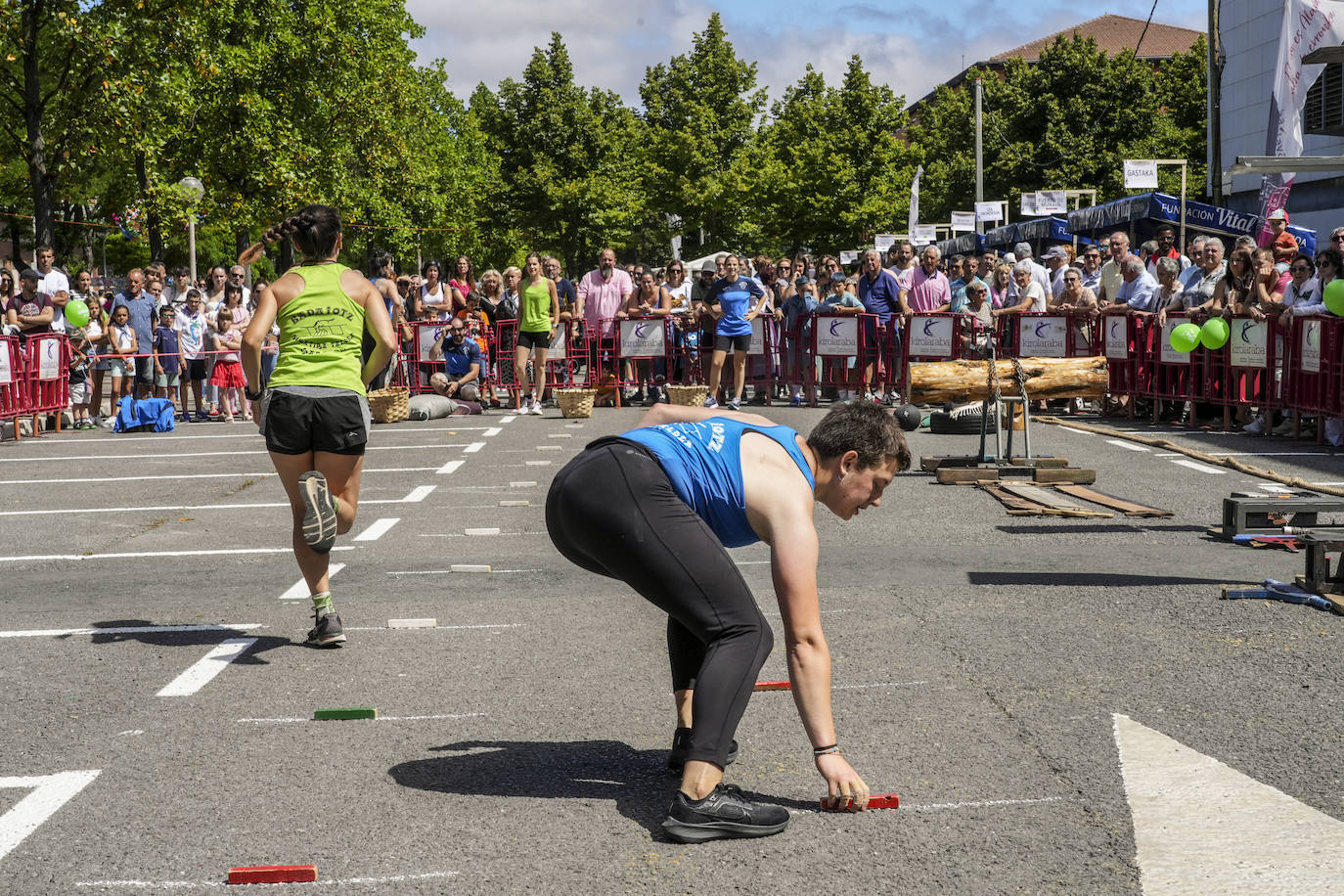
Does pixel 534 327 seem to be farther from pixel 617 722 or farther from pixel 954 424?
pixel 617 722

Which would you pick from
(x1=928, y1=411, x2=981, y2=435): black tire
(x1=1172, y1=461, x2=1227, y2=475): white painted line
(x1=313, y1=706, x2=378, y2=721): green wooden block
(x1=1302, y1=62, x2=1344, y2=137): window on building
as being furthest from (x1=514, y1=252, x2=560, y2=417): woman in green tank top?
(x1=313, y1=706, x2=378, y2=721): green wooden block

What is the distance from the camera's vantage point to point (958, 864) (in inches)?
146

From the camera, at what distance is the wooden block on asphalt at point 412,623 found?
6.72m

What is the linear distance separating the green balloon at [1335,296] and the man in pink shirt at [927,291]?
6.39 m

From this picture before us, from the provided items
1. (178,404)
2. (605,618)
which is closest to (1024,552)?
(605,618)

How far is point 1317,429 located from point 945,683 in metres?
10.2

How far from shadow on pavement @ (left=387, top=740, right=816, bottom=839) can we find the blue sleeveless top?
82cm

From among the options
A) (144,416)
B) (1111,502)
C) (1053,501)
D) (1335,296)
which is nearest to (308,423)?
(1053,501)

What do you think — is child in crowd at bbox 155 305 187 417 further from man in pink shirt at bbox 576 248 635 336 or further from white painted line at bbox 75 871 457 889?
white painted line at bbox 75 871 457 889

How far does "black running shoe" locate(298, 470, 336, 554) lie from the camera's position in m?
6.07

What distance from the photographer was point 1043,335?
18875mm

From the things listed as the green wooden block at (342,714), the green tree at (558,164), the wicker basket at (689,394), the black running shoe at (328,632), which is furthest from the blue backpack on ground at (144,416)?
the green tree at (558,164)

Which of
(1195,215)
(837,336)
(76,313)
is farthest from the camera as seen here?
(1195,215)

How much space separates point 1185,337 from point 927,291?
14.4 feet
